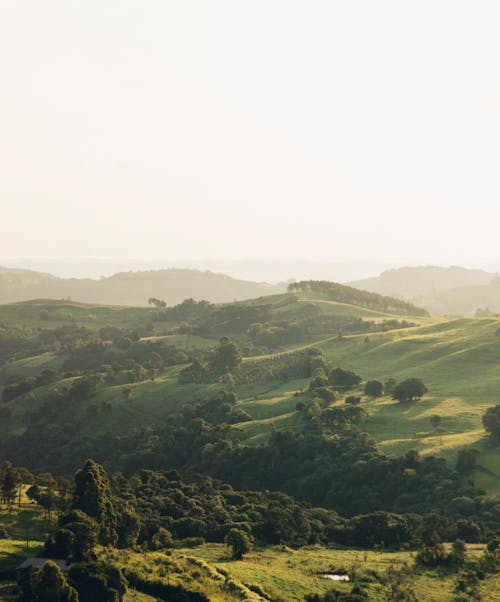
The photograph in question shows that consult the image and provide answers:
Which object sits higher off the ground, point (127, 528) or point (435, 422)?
point (435, 422)

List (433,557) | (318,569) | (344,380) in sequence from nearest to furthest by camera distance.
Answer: (318,569), (433,557), (344,380)

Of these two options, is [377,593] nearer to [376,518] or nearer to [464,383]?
[376,518]

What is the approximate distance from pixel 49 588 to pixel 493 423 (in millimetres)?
93683

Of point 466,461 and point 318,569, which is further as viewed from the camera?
point 466,461

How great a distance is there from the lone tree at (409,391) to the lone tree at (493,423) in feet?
A: 94.8

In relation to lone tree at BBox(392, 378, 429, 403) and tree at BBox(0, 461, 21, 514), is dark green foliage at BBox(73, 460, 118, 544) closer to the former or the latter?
tree at BBox(0, 461, 21, 514)

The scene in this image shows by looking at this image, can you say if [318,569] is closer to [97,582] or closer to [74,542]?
[74,542]

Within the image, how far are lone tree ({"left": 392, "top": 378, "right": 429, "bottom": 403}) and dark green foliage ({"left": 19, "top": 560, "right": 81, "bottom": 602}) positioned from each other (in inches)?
4367

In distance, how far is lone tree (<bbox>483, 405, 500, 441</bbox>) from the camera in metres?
124

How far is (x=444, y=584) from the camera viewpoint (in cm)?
7488

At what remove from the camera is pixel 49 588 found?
56625 mm

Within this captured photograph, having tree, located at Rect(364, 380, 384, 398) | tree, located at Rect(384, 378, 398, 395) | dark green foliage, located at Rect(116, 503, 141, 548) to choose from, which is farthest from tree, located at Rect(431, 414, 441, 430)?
dark green foliage, located at Rect(116, 503, 141, 548)

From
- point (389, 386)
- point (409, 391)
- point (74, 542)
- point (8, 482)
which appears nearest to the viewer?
point (74, 542)

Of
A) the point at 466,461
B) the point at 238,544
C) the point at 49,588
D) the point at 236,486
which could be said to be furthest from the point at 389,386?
the point at 49,588
